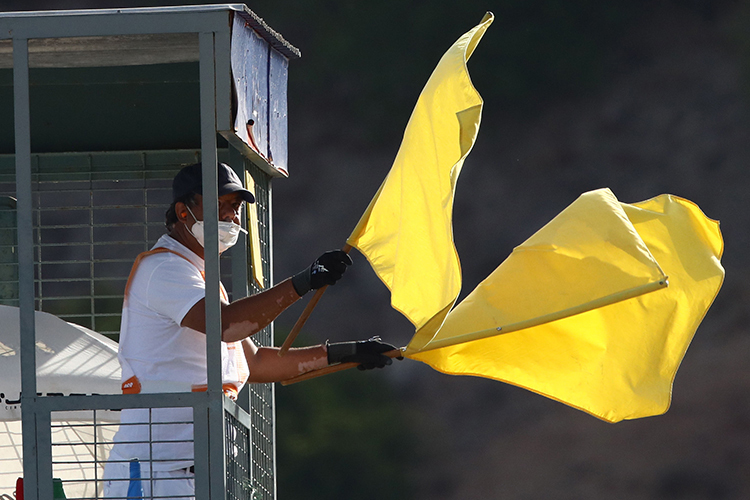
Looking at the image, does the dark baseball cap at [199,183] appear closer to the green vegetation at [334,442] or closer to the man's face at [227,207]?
the man's face at [227,207]

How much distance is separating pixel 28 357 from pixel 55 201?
6.68 meters

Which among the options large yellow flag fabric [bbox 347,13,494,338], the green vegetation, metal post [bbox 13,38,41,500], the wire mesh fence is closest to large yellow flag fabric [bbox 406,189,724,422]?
large yellow flag fabric [bbox 347,13,494,338]

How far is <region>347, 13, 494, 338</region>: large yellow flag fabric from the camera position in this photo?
106 inches

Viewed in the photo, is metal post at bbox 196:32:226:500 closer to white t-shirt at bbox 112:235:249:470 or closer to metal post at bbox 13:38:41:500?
white t-shirt at bbox 112:235:249:470

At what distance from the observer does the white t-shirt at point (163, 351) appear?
269 centimetres

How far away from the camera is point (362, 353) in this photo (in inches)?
127

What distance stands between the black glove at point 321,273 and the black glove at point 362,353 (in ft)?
1.27

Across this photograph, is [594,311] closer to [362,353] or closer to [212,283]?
[362,353]

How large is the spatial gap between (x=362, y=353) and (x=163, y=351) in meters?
0.65

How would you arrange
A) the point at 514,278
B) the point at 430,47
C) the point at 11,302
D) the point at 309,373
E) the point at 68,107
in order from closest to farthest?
the point at 514,278
the point at 309,373
the point at 68,107
the point at 11,302
the point at 430,47

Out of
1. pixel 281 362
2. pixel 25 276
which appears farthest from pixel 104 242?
pixel 25 276

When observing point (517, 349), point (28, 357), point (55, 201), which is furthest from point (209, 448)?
point (55, 201)

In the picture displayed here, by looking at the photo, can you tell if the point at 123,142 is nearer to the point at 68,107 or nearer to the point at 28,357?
the point at 68,107

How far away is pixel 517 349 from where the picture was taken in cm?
315
